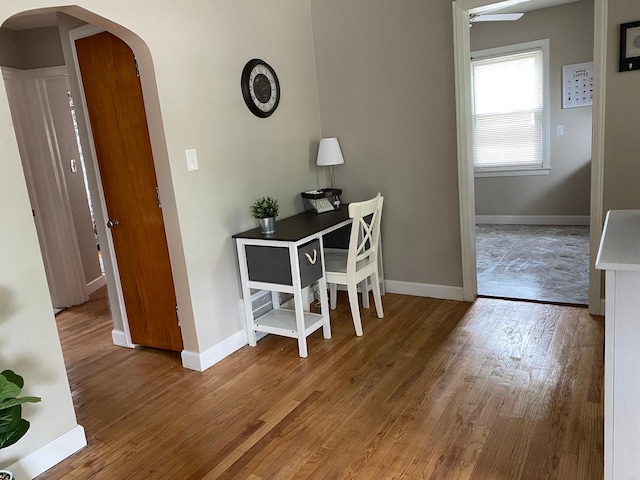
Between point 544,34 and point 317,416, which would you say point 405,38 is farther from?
point 544,34

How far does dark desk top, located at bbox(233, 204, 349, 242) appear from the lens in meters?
2.97

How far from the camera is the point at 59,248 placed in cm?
435

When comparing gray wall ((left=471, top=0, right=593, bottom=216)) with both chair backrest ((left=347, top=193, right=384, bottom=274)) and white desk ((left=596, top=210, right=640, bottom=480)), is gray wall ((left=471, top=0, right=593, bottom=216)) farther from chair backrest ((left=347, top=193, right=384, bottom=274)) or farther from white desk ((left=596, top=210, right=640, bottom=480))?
white desk ((left=596, top=210, right=640, bottom=480))

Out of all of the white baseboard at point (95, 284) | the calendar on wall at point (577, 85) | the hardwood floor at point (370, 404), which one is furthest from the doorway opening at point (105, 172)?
the calendar on wall at point (577, 85)

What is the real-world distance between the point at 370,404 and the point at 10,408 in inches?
60.3

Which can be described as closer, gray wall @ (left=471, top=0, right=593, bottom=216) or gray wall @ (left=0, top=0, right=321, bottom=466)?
gray wall @ (left=0, top=0, right=321, bottom=466)

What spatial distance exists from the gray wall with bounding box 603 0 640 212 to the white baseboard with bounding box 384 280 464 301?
1187mm

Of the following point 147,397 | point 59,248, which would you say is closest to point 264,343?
point 147,397

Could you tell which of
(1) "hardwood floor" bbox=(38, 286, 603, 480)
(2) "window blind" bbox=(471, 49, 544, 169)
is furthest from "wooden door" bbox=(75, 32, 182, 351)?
(2) "window blind" bbox=(471, 49, 544, 169)

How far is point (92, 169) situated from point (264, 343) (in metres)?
1.59

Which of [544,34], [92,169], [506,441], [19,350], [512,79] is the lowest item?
[506,441]

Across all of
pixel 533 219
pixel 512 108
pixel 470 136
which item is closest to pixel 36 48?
pixel 470 136

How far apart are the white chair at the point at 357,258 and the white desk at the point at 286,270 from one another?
0.52ft

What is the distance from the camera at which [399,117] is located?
Answer: 3672 mm
